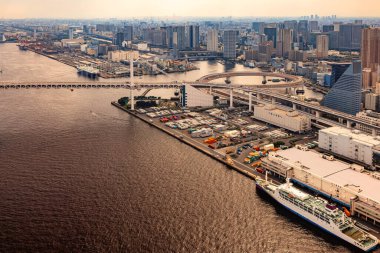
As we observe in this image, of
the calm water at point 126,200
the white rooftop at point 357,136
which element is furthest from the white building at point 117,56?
the white rooftop at point 357,136

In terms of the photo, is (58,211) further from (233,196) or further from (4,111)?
(4,111)

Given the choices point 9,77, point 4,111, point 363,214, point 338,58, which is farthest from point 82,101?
point 338,58

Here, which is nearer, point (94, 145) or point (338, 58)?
point (94, 145)

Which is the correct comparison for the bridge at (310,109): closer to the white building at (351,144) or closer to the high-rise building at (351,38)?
the white building at (351,144)

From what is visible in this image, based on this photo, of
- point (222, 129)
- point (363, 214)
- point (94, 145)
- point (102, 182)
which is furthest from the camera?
point (222, 129)

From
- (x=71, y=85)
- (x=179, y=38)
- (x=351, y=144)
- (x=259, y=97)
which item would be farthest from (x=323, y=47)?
(x=351, y=144)

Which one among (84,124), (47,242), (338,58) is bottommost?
(47,242)
